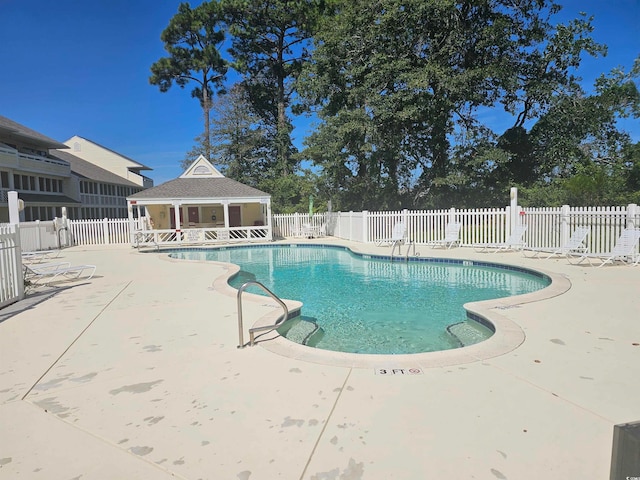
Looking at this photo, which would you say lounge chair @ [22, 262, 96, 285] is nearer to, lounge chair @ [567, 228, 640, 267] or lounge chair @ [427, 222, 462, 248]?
lounge chair @ [427, 222, 462, 248]

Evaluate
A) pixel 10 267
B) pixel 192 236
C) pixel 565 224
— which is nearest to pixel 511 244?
pixel 565 224

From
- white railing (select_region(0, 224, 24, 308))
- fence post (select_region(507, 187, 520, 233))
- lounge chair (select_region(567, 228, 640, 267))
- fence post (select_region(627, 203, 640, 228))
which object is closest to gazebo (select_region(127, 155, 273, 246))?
white railing (select_region(0, 224, 24, 308))

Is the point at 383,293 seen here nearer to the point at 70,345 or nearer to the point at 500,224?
the point at 70,345

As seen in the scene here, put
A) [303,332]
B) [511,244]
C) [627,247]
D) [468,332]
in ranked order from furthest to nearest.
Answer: [511,244], [627,247], [303,332], [468,332]

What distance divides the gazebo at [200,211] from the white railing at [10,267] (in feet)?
38.6

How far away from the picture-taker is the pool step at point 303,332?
529 cm

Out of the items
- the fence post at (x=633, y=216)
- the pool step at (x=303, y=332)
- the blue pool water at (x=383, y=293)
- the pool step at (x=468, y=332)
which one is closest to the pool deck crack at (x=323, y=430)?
the blue pool water at (x=383, y=293)

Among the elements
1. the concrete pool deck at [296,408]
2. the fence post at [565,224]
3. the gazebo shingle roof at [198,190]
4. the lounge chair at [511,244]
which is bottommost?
the concrete pool deck at [296,408]

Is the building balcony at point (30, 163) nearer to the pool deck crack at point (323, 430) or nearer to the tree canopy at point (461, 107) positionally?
the tree canopy at point (461, 107)

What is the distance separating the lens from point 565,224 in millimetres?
11734

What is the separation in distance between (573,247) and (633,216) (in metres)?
1.73

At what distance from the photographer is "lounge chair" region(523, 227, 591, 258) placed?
10.2 metres

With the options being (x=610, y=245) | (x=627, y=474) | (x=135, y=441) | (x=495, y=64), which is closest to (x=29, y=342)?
(x=135, y=441)

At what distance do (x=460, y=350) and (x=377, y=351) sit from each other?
1.26 m
